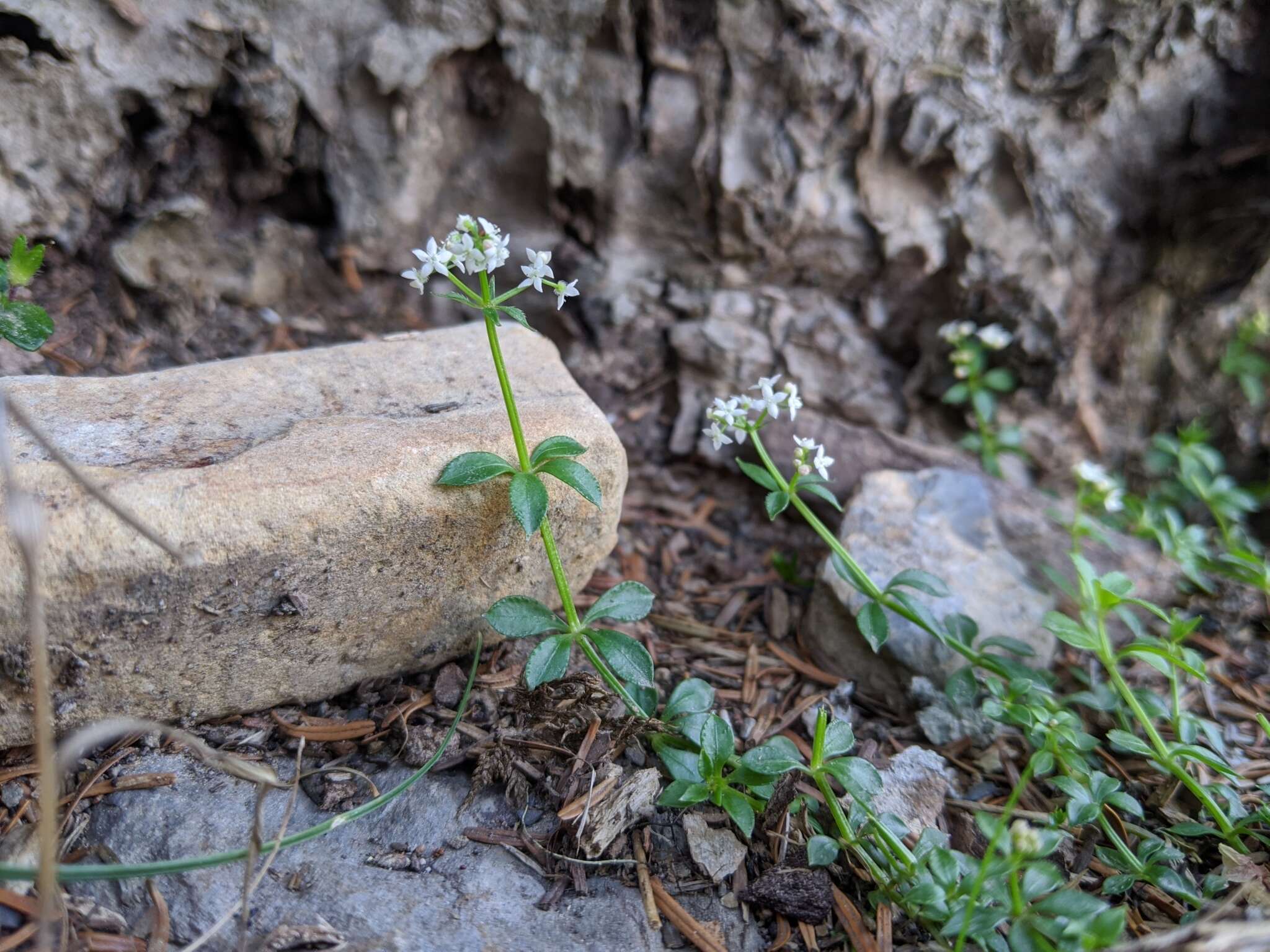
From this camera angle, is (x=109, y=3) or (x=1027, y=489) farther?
(x=1027, y=489)

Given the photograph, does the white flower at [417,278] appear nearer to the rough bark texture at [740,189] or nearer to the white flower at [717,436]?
the white flower at [717,436]

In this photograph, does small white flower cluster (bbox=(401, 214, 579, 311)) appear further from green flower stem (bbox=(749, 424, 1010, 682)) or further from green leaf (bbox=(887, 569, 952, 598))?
green leaf (bbox=(887, 569, 952, 598))

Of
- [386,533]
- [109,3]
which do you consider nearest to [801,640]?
[386,533]

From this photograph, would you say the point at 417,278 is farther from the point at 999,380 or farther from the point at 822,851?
the point at 999,380

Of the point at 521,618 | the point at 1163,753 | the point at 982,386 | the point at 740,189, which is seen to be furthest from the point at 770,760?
the point at 740,189

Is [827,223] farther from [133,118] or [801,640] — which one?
[133,118]

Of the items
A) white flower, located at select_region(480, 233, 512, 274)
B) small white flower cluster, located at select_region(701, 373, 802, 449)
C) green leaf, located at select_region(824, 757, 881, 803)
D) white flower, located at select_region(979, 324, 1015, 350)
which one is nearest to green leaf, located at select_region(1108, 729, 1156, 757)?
green leaf, located at select_region(824, 757, 881, 803)
